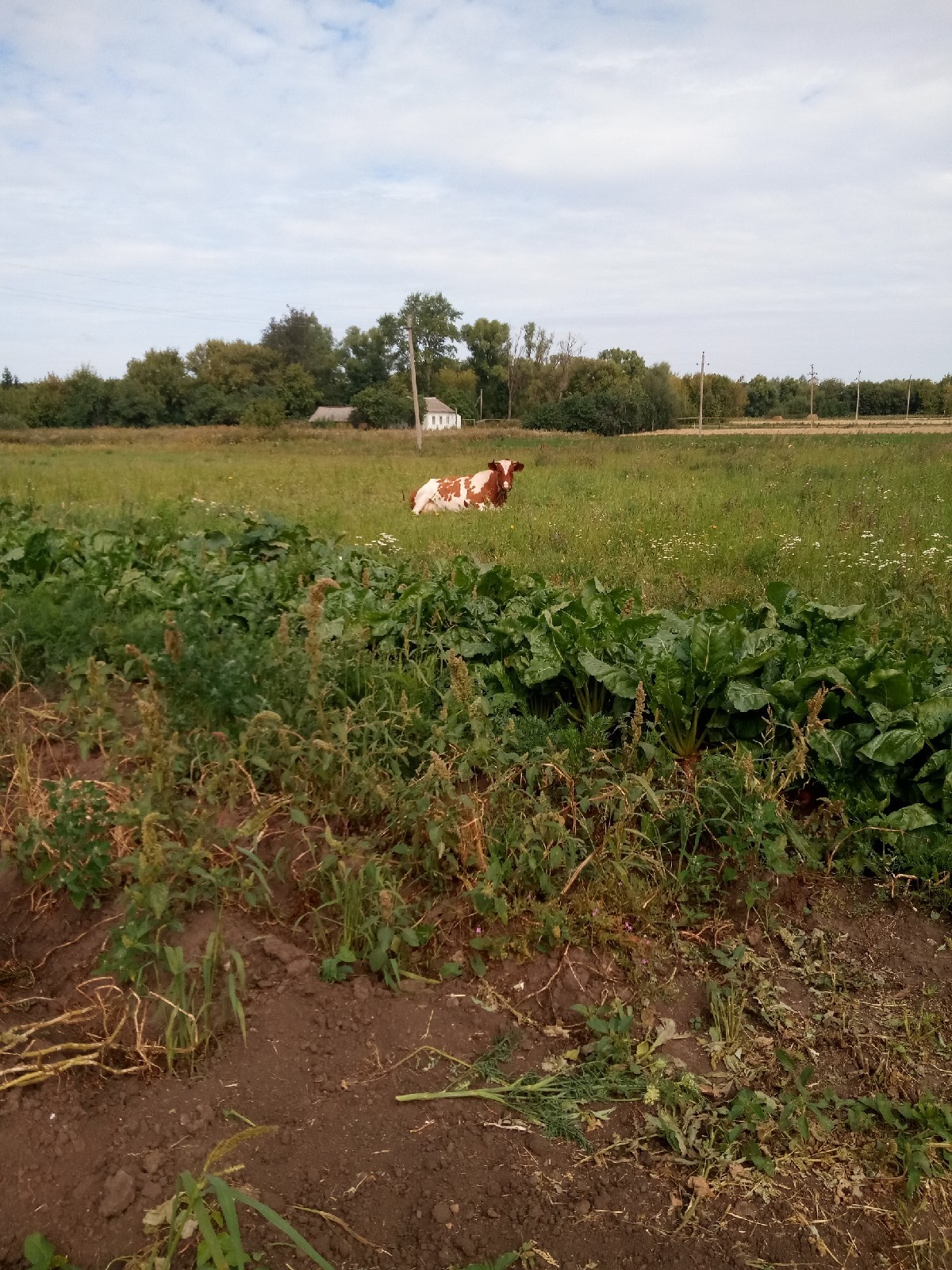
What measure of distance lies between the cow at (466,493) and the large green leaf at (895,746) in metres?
9.23

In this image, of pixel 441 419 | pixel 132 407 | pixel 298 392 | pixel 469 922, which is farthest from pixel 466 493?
pixel 441 419

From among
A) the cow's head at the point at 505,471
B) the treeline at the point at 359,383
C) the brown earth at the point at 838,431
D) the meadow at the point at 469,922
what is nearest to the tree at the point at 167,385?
the treeline at the point at 359,383

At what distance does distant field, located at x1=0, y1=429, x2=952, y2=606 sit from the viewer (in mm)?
7078

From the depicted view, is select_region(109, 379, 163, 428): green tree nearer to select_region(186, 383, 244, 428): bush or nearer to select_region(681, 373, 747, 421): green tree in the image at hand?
select_region(186, 383, 244, 428): bush

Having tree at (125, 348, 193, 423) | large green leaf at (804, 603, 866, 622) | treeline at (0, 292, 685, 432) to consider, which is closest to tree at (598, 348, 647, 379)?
treeline at (0, 292, 685, 432)

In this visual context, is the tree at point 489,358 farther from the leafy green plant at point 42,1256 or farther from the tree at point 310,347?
the leafy green plant at point 42,1256

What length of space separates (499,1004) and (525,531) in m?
7.02

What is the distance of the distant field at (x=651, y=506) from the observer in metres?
7.08

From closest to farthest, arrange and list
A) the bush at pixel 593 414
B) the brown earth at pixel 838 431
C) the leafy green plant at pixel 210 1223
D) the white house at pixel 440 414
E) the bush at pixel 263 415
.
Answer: the leafy green plant at pixel 210 1223 → the brown earth at pixel 838 431 → the bush at pixel 263 415 → the bush at pixel 593 414 → the white house at pixel 440 414

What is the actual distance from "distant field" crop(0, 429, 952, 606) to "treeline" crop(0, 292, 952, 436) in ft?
98.3

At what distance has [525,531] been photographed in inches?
367

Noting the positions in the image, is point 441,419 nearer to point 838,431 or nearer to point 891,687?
point 838,431

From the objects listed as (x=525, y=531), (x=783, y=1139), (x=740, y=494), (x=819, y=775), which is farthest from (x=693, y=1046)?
(x=740, y=494)

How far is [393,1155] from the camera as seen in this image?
7.00ft
